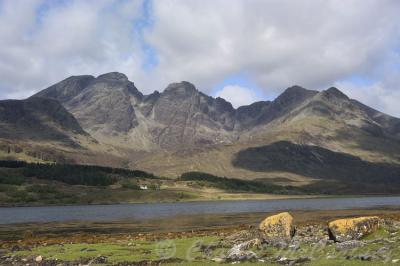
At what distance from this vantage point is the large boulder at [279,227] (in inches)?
1797

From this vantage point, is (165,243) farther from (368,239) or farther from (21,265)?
(368,239)

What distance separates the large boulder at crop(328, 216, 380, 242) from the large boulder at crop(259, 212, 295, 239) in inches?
187

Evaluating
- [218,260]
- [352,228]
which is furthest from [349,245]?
[218,260]

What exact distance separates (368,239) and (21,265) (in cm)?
2879

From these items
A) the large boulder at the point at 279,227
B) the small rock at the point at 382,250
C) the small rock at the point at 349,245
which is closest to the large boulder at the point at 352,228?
the small rock at the point at 349,245

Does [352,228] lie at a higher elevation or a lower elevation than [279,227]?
higher

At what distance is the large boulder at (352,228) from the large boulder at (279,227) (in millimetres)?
4754

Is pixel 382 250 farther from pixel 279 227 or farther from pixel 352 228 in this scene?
pixel 279 227

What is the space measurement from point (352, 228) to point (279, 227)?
282 inches

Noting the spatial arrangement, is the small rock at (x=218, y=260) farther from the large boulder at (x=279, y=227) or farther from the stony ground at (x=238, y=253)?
the large boulder at (x=279, y=227)

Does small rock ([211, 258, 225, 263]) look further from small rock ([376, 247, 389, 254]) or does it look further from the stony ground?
small rock ([376, 247, 389, 254])

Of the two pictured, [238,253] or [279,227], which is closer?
[238,253]

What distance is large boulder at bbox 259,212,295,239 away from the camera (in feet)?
150

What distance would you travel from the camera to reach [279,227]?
152ft
